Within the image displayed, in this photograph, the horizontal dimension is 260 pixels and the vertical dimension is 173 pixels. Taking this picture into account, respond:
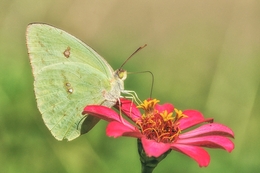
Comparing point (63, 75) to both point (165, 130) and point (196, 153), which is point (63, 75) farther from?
point (196, 153)

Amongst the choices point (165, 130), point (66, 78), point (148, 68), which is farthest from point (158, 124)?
point (148, 68)

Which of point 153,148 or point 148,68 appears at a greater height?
point 153,148

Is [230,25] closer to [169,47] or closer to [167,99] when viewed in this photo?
[169,47]

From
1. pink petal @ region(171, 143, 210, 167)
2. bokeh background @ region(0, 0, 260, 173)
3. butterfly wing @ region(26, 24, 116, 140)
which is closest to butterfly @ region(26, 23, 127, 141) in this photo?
butterfly wing @ region(26, 24, 116, 140)

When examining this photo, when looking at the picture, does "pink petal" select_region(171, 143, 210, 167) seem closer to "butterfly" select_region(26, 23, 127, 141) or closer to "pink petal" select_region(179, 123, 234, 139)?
"pink petal" select_region(179, 123, 234, 139)

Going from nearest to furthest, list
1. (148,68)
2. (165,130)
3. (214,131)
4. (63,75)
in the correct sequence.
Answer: (214,131)
(165,130)
(63,75)
(148,68)

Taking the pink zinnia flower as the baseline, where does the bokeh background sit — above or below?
below

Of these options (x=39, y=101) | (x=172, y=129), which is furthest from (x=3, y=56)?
(x=172, y=129)
